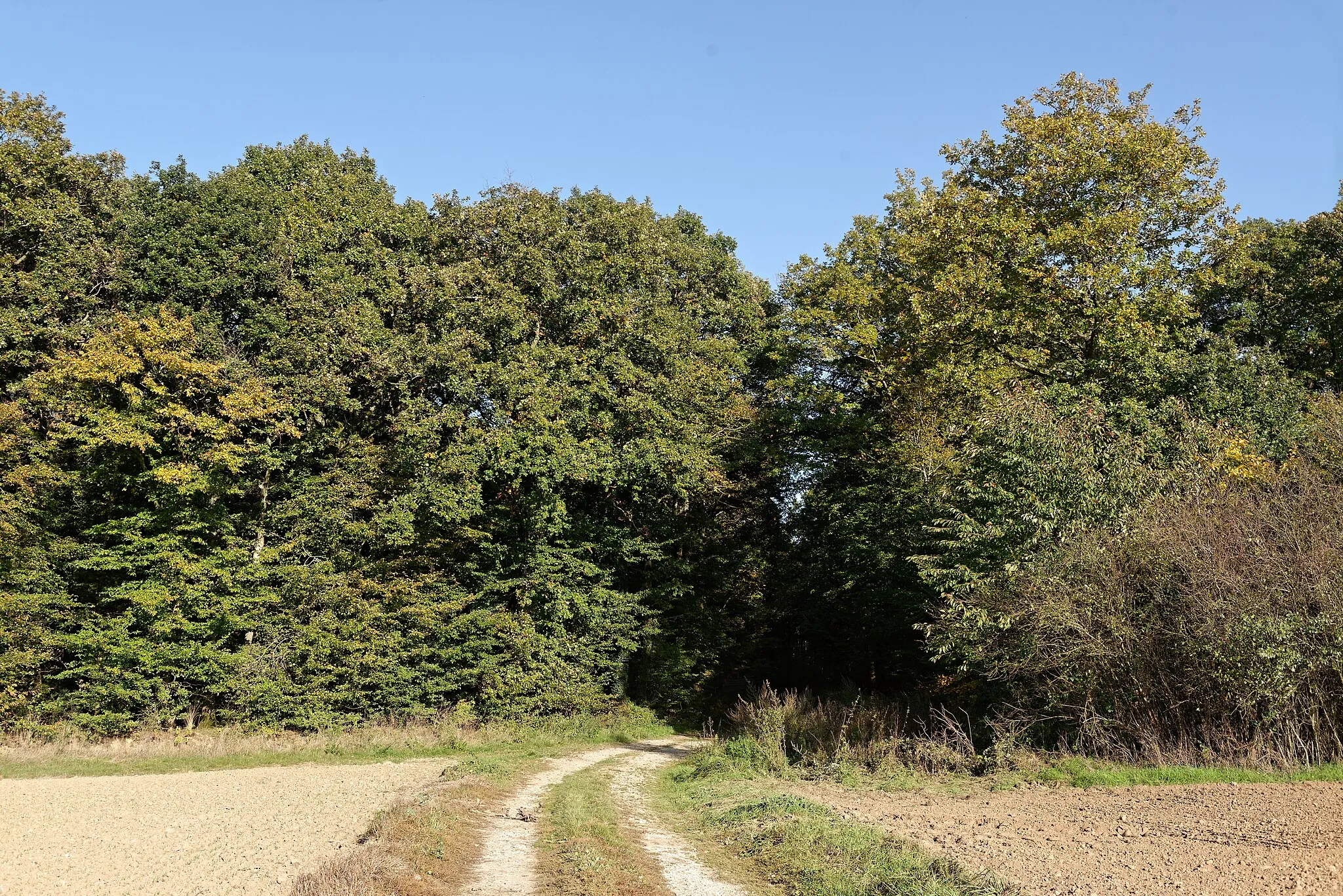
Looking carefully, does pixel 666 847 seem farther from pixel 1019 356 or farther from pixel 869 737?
pixel 1019 356

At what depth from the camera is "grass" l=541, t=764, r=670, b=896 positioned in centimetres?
845

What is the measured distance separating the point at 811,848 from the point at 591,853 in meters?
2.42

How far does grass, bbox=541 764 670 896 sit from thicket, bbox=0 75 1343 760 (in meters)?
7.21

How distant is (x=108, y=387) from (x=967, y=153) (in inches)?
957

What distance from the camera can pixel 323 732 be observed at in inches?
888

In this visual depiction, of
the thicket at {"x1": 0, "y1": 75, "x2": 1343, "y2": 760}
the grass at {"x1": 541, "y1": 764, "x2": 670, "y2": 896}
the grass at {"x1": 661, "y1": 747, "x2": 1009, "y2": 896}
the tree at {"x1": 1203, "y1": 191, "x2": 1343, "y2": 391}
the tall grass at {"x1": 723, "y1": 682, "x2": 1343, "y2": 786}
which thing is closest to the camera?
the grass at {"x1": 661, "y1": 747, "x2": 1009, "y2": 896}

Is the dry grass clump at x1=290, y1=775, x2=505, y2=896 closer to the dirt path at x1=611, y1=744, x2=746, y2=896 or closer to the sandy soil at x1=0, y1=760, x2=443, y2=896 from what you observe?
the sandy soil at x1=0, y1=760, x2=443, y2=896

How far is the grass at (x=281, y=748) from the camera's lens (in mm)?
18547

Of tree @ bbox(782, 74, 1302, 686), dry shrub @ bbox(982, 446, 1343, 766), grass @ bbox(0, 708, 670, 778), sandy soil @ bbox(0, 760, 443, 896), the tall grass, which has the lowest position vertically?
grass @ bbox(0, 708, 670, 778)

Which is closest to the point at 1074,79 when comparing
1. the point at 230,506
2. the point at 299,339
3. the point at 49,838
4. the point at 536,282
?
the point at 536,282

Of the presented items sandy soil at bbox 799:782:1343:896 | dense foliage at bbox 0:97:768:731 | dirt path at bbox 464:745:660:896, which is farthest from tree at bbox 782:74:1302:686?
dirt path at bbox 464:745:660:896

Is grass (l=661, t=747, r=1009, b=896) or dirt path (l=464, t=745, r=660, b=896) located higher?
grass (l=661, t=747, r=1009, b=896)

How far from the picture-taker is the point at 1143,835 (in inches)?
376

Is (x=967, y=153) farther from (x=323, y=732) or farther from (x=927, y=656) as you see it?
(x=323, y=732)
